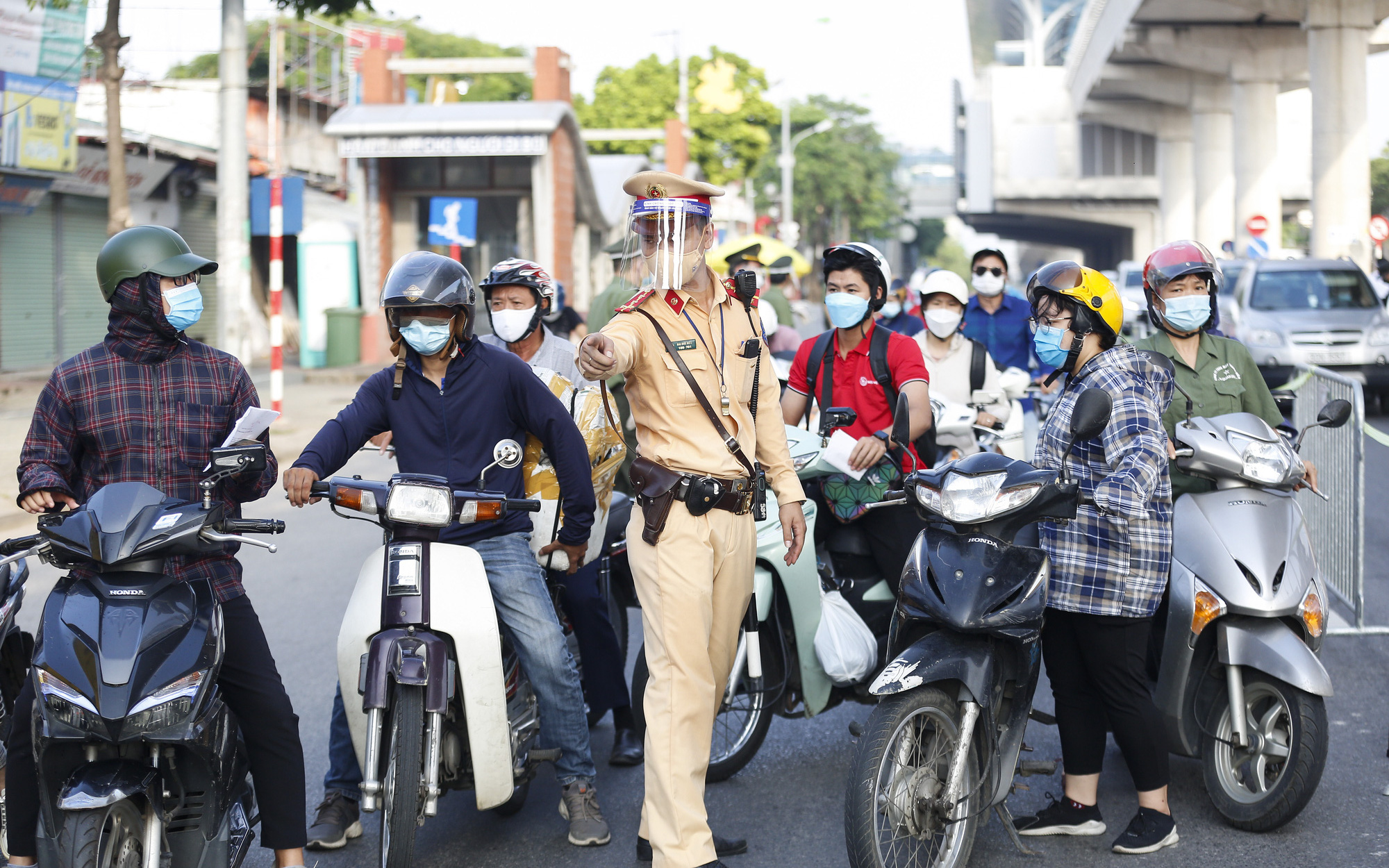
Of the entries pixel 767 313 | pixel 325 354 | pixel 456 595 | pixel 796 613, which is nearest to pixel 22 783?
pixel 456 595

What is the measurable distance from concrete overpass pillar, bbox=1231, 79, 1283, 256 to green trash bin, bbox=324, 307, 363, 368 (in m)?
22.5

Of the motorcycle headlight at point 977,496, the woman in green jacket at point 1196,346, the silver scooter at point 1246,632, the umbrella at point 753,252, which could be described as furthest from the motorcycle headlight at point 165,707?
the umbrella at point 753,252

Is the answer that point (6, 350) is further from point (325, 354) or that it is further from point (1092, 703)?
point (1092, 703)

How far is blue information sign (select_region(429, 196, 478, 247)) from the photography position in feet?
76.3

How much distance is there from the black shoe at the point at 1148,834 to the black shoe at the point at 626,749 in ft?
5.69

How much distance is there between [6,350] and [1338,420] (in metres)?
20.0

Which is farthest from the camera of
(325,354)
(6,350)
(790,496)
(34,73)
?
(325,354)

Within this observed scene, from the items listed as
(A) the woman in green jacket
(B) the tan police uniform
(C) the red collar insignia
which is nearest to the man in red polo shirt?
(A) the woman in green jacket

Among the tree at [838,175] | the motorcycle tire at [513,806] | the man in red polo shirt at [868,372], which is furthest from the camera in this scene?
the tree at [838,175]

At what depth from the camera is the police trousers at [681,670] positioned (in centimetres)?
Answer: 362

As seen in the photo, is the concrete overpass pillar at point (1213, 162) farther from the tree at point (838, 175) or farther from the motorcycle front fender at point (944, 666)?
the motorcycle front fender at point (944, 666)

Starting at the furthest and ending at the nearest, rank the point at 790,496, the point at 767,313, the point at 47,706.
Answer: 1. the point at 767,313
2. the point at 790,496
3. the point at 47,706

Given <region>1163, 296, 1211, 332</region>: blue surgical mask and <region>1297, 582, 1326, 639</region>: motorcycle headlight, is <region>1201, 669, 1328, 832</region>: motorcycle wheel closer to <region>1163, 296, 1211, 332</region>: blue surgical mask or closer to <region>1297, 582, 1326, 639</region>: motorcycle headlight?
<region>1297, 582, 1326, 639</region>: motorcycle headlight

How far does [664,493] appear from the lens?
3648 mm
